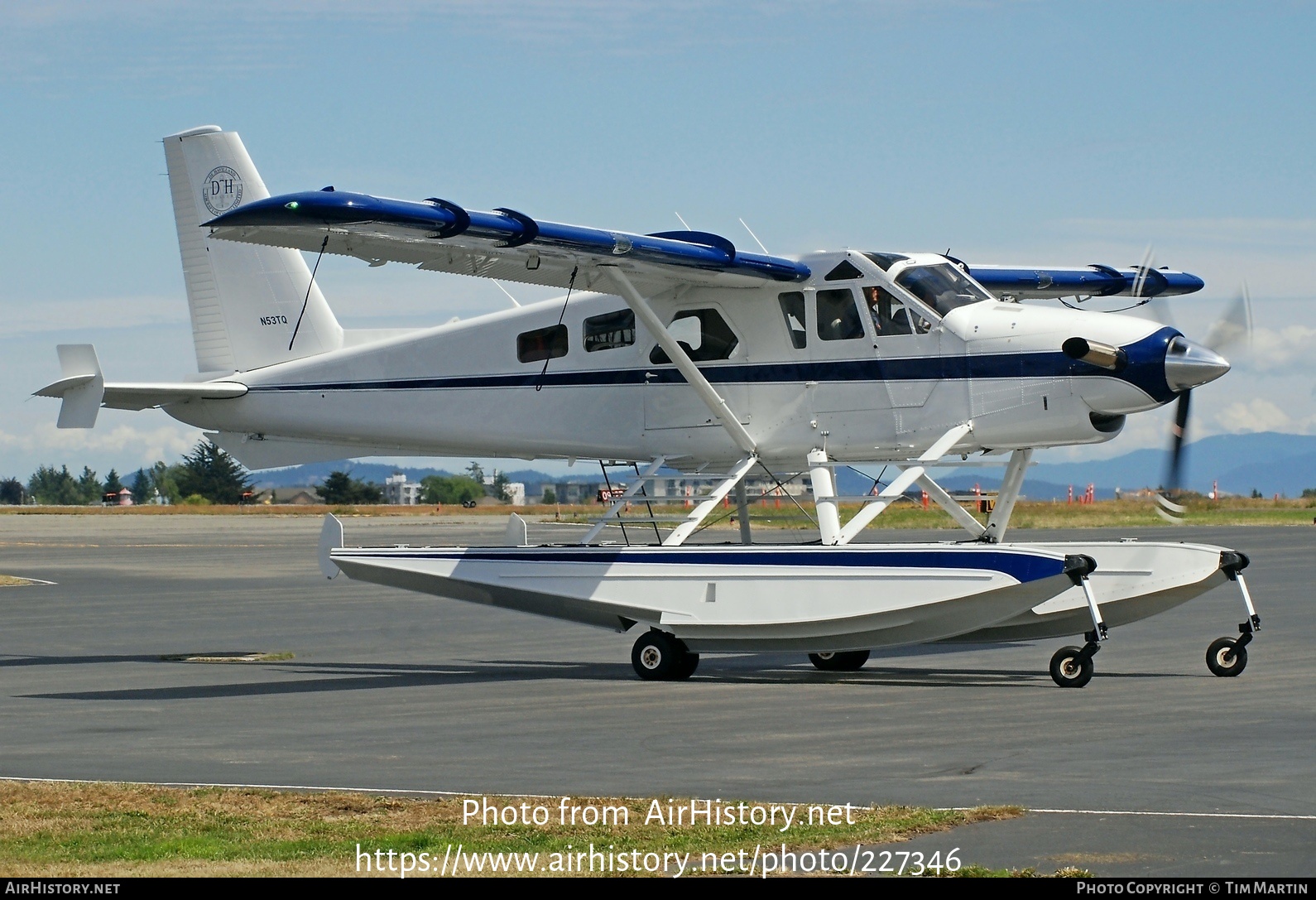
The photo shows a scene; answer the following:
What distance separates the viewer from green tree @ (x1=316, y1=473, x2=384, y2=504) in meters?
107

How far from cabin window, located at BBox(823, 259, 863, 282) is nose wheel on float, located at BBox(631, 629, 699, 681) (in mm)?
3783

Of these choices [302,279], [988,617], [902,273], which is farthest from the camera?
[302,279]

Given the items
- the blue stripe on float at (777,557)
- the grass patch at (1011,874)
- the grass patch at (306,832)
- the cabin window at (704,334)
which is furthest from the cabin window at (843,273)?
the grass patch at (1011,874)

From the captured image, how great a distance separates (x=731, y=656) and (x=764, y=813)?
32.6ft

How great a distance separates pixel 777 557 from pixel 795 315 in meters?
2.71

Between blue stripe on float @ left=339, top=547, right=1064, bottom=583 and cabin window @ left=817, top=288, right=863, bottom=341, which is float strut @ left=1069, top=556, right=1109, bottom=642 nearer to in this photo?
blue stripe on float @ left=339, top=547, right=1064, bottom=583

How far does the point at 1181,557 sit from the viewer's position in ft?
46.3

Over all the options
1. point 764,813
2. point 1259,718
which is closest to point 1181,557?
point 1259,718

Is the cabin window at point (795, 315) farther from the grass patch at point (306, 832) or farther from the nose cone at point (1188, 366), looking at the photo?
the grass patch at point (306, 832)

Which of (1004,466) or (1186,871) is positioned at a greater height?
(1004,466)

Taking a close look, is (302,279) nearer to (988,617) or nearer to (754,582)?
(754,582)

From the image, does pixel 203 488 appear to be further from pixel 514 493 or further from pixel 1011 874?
pixel 1011 874

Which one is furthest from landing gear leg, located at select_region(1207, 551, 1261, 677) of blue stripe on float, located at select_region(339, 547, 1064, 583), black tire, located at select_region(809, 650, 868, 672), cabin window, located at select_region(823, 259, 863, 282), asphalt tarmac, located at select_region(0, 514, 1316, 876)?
cabin window, located at select_region(823, 259, 863, 282)

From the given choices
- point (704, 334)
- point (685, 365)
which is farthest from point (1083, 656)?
point (704, 334)
